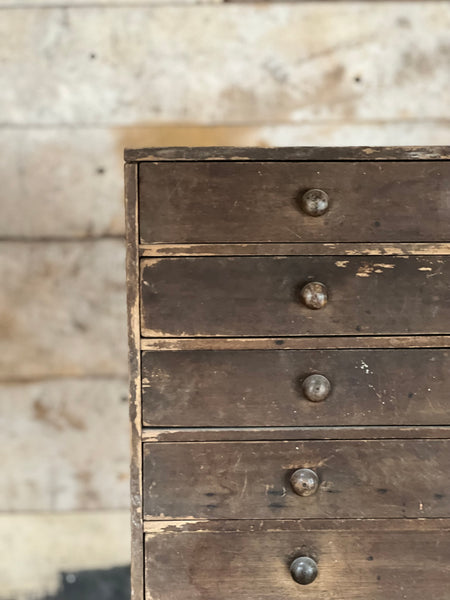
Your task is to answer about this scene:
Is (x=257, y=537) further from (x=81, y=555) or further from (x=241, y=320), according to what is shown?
(x=81, y=555)

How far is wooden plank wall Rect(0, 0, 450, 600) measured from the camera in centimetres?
176

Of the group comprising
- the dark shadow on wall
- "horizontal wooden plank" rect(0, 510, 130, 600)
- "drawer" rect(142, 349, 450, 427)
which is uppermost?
"drawer" rect(142, 349, 450, 427)

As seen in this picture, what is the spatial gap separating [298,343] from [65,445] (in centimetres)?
101

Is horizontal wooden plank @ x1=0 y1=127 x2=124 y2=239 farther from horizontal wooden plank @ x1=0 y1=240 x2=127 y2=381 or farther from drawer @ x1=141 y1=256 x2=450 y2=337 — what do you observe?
drawer @ x1=141 y1=256 x2=450 y2=337

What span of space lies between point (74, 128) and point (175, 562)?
1271mm

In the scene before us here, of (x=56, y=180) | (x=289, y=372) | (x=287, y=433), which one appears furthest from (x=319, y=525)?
(x=56, y=180)

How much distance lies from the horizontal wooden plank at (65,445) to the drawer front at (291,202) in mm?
847

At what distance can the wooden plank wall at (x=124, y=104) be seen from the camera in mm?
1761

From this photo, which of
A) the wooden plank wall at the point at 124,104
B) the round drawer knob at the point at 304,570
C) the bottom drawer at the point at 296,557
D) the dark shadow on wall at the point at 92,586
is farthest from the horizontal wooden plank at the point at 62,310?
the round drawer knob at the point at 304,570

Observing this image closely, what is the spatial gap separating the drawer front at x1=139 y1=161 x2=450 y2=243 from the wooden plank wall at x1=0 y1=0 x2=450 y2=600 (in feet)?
2.28

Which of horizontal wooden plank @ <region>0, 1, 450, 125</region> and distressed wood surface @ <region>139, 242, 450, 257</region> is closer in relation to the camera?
distressed wood surface @ <region>139, 242, 450, 257</region>

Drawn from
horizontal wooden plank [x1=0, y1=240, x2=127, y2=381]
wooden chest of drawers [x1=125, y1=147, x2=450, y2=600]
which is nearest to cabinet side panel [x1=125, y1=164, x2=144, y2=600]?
wooden chest of drawers [x1=125, y1=147, x2=450, y2=600]

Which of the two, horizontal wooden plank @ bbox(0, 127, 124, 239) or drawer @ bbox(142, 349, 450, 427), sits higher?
horizontal wooden plank @ bbox(0, 127, 124, 239)

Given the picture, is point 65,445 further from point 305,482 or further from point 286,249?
point 286,249
